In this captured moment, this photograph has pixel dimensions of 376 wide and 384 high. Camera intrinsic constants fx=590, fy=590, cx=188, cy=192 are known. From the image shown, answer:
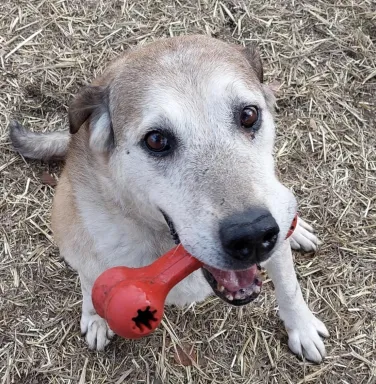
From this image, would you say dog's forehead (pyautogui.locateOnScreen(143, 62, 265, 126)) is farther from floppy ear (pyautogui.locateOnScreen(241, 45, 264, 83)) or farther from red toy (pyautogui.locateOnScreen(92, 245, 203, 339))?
red toy (pyautogui.locateOnScreen(92, 245, 203, 339))

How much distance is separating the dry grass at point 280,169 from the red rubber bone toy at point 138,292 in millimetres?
1303

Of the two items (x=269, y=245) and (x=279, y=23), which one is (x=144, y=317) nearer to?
(x=269, y=245)

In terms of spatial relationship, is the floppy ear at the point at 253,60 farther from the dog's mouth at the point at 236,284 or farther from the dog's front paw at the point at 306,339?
the dog's front paw at the point at 306,339

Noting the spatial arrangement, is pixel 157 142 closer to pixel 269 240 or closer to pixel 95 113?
pixel 95 113

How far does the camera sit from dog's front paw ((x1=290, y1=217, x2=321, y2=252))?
4.06 metres

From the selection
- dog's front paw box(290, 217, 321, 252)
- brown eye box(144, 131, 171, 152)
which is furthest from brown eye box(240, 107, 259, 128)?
dog's front paw box(290, 217, 321, 252)

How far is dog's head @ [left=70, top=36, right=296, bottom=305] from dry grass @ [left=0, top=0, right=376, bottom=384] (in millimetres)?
1276

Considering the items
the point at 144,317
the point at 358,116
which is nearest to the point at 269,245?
the point at 144,317

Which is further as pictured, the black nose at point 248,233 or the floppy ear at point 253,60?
the floppy ear at point 253,60

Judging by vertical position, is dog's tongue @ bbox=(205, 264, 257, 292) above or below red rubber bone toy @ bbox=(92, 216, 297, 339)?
below

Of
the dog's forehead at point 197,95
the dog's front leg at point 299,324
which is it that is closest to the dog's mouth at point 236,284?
the dog's forehead at point 197,95

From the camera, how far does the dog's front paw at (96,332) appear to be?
3805mm

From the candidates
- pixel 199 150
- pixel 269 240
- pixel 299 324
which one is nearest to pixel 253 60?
pixel 199 150

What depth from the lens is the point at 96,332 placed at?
381cm
